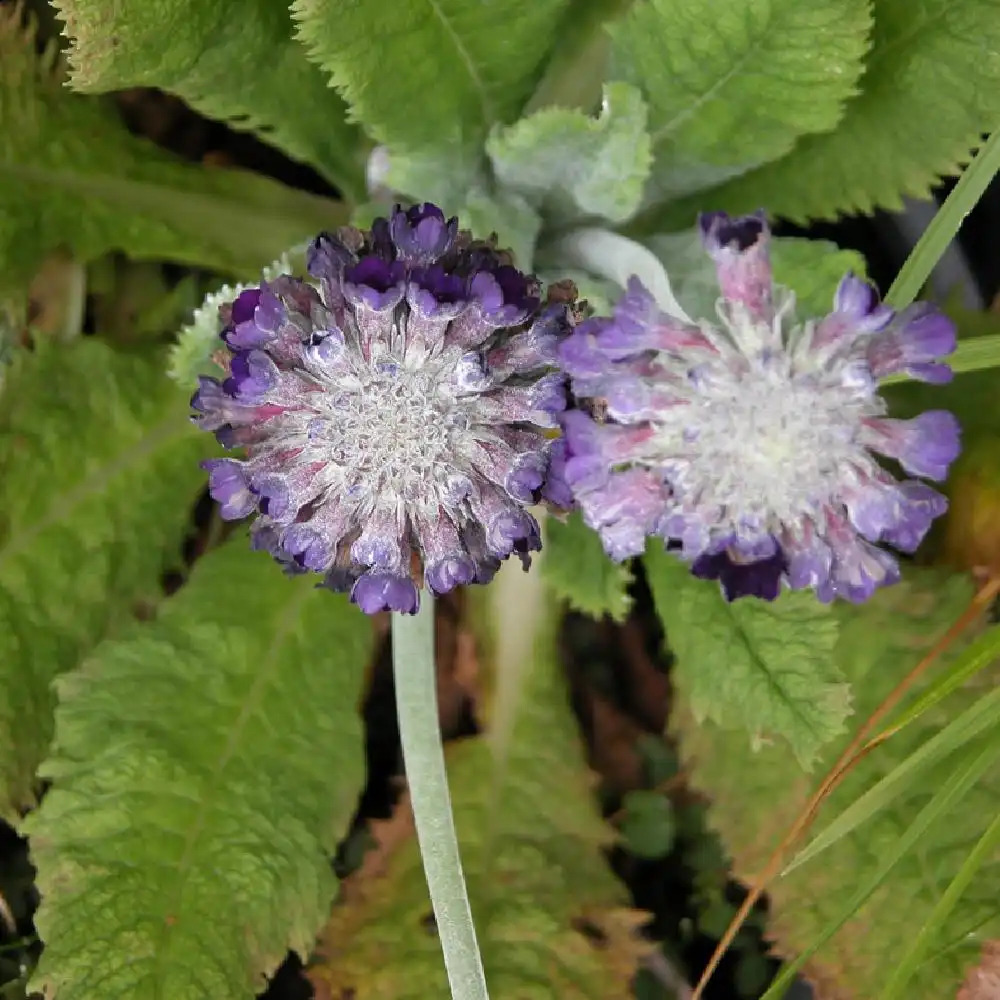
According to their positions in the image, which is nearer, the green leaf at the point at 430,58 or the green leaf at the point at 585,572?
the green leaf at the point at 430,58

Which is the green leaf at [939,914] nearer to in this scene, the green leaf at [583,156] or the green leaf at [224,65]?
the green leaf at [583,156]

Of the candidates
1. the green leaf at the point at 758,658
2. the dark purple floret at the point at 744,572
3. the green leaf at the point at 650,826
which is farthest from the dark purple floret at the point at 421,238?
the green leaf at the point at 650,826

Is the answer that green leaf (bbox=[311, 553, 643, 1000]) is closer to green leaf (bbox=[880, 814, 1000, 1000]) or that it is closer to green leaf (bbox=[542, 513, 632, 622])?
green leaf (bbox=[542, 513, 632, 622])

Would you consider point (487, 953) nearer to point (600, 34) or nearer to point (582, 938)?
point (582, 938)

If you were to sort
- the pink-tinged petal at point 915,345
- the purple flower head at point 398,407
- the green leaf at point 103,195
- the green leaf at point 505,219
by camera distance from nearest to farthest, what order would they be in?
the pink-tinged petal at point 915,345, the purple flower head at point 398,407, the green leaf at point 505,219, the green leaf at point 103,195

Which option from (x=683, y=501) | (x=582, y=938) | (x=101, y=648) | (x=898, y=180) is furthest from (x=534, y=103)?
(x=582, y=938)

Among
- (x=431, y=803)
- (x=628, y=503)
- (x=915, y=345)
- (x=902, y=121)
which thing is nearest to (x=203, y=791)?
(x=431, y=803)
